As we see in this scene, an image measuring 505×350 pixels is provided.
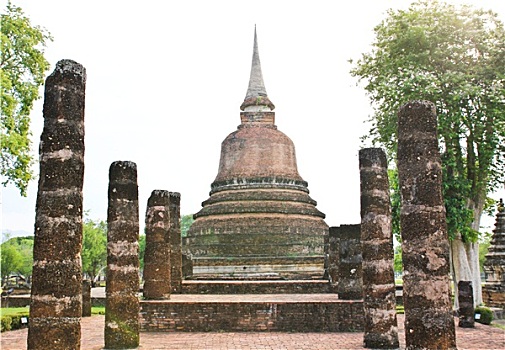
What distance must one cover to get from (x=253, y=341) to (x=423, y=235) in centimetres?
577

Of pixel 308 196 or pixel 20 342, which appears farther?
pixel 308 196

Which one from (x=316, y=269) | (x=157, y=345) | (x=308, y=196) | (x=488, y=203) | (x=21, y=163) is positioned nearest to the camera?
(x=157, y=345)

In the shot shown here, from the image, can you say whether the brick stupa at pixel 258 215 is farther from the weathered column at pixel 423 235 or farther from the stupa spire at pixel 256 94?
the weathered column at pixel 423 235

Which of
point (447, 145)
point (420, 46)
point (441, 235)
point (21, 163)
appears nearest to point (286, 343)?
point (441, 235)

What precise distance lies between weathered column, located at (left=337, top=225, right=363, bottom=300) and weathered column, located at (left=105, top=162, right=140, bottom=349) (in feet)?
18.3

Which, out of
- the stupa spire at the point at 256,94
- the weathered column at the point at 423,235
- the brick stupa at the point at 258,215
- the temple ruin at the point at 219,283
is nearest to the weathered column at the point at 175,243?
the temple ruin at the point at 219,283

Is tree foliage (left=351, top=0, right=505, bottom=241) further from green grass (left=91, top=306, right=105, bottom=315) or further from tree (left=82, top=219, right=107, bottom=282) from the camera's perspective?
tree (left=82, top=219, right=107, bottom=282)

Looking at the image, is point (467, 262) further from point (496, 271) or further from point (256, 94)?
point (256, 94)

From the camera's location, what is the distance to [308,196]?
28391mm

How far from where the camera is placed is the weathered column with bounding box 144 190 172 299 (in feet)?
→ 49.7

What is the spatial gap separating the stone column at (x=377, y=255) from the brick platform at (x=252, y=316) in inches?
114

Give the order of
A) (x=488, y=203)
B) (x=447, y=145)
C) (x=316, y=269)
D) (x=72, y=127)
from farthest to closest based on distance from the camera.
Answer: (x=316, y=269) → (x=488, y=203) → (x=447, y=145) → (x=72, y=127)

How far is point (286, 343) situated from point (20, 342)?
19.4 ft

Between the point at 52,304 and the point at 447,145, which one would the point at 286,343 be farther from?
the point at 447,145
